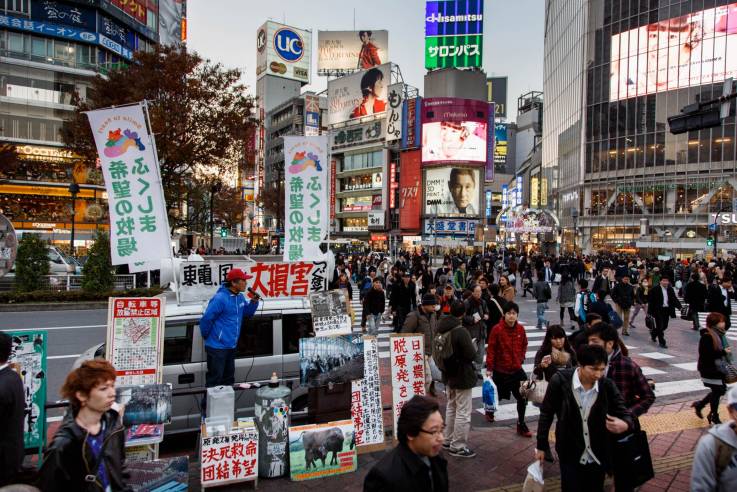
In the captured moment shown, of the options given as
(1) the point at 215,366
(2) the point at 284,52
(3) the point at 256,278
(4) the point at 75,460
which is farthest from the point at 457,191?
(2) the point at 284,52

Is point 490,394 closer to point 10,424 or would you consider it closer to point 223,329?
point 223,329

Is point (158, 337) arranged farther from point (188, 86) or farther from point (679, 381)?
point (188, 86)

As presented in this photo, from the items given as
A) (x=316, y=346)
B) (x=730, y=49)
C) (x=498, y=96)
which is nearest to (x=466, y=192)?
(x=730, y=49)

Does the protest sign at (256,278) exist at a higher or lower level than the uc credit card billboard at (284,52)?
lower

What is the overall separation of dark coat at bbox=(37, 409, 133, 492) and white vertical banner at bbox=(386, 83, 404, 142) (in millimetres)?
66323

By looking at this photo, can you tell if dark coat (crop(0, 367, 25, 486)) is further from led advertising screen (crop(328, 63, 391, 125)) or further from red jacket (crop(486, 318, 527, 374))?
led advertising screen (crop(328, 63, 391, 125))

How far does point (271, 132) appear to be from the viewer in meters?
100

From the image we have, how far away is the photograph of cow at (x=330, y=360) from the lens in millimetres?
5629

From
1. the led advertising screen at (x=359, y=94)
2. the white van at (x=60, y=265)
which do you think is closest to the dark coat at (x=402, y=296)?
the white van at (x=60, y=265)

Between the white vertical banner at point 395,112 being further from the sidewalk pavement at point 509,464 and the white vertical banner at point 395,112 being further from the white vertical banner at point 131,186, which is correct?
the sidewalk pavement at point 509,464

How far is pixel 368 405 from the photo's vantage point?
19.9 ft

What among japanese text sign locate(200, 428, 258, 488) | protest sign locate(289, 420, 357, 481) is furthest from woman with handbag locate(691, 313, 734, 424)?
japanese text sign locate(200, 428, 258, 488)

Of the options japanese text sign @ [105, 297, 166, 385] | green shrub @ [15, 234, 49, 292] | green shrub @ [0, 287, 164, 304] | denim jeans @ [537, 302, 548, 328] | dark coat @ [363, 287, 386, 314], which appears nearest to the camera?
japanese text sign @ [105, 297, 166, 385]

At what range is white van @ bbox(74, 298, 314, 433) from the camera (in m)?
6.16
